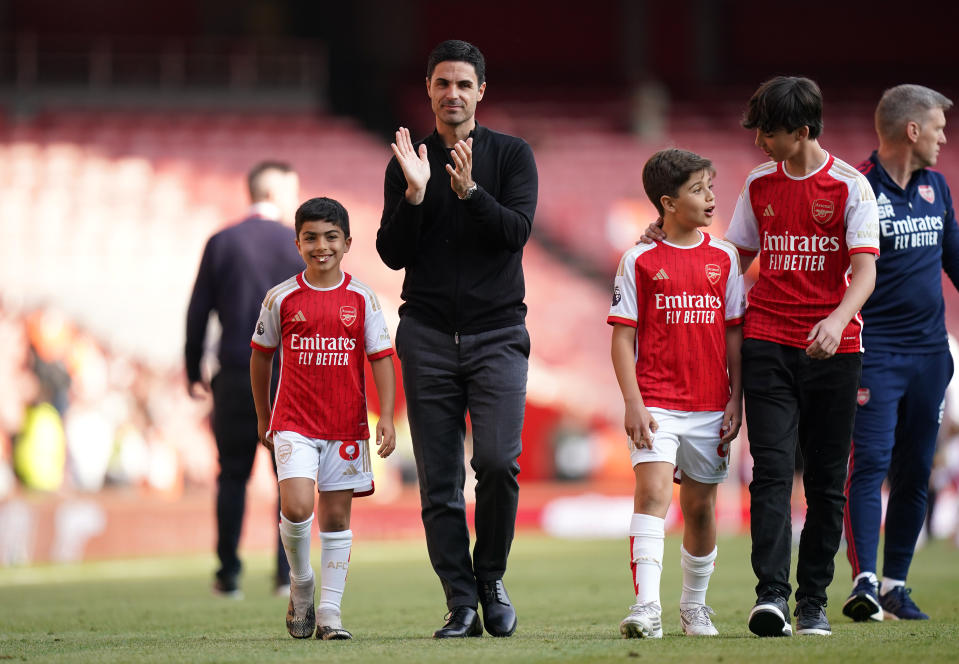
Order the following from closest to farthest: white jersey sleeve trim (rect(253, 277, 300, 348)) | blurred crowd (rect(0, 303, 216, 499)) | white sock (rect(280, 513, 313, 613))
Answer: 1. white sock (rect(280, 513, 313, 613))
2. white jersey sleeve trim (rect(253, 277, 300, 348))
3. blurred crowd (rect(0, 303, 216, 499))

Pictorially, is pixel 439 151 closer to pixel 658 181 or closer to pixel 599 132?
pixel 658 181

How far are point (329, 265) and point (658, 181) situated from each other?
118 cm

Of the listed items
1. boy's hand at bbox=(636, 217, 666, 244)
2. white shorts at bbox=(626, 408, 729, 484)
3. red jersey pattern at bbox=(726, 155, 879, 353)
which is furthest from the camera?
boy's hand at bbox=(636, 217, 666, 244)

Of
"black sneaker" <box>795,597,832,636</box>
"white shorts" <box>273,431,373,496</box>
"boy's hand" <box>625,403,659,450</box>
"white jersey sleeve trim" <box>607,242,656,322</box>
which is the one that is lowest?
"black sneaker" <box>795,597,832,636</box>

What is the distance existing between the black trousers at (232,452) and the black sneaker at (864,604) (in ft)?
9.62

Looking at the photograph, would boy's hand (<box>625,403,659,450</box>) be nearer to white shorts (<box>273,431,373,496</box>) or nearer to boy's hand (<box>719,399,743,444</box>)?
boy's hand (<box>719,399,743,444</box>)

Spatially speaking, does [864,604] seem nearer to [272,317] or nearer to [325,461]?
[325,461]

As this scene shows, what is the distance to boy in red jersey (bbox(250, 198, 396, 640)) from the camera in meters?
4.68

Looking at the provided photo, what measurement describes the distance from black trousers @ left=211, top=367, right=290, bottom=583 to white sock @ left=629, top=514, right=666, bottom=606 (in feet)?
9.52

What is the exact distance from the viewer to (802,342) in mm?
4469

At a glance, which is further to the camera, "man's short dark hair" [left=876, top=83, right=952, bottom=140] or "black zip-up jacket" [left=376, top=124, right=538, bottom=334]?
"man's short dark hair" [left=876, top=83, right=952, bottom=140]

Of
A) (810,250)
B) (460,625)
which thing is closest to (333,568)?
(460,625)

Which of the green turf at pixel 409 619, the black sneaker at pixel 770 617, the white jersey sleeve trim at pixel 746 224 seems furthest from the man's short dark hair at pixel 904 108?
the black sneaker at pixel 770 617

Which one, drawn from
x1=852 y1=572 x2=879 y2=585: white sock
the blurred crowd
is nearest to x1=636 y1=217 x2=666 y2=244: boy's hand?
x1=852 y1=572 x2=879 y2=585: white sock
